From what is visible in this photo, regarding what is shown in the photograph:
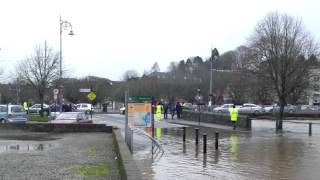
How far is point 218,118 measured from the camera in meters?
42.1

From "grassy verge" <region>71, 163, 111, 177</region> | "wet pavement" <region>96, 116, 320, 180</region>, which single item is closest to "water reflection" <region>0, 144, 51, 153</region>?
"wet pavement" <region>96, 116, 320, 180</region>

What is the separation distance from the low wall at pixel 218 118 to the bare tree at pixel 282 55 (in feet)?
6.96

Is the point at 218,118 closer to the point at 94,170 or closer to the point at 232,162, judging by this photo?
the point at 232,162

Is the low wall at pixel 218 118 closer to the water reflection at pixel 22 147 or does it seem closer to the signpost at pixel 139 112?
the signpost at pixel 139 112

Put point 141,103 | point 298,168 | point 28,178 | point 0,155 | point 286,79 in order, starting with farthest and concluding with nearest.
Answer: point 286,79, point 141,103, point 0,155, point 298,168, point 28,178

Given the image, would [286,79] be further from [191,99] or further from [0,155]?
[191,99]

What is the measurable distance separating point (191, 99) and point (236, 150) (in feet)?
300

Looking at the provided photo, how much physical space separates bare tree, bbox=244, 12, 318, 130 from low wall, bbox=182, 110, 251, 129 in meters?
2.12

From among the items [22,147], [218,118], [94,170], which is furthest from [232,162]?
[218,118]

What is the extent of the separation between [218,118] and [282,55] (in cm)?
973

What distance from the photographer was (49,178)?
1280cm

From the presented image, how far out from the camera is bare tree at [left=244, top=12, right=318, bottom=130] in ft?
110

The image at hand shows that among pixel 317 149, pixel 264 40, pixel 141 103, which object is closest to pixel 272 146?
pixel 317 149

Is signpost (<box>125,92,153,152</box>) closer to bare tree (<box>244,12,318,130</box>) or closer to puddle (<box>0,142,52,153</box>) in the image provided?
puddle (<box>0,142,52,153</box>)
